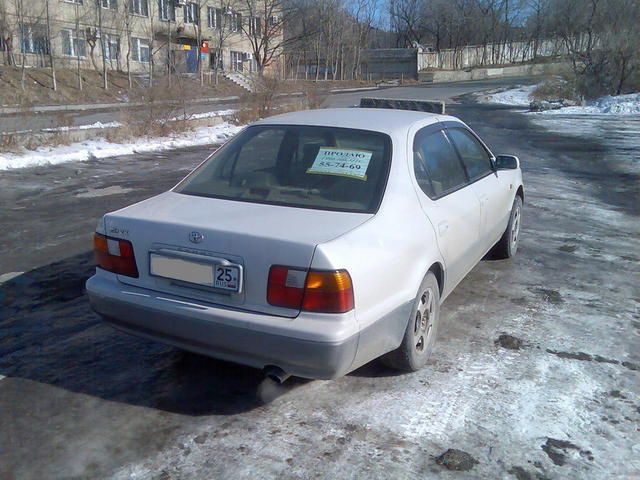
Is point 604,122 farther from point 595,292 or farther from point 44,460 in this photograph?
point 44,460

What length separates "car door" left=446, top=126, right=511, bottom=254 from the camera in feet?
16.2

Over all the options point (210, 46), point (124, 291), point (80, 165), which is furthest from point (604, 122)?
point (210, 46)

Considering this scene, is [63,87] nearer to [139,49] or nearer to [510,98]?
[139,49]

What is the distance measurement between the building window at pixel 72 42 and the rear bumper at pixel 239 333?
41.9 meters

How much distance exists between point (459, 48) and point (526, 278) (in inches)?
3473

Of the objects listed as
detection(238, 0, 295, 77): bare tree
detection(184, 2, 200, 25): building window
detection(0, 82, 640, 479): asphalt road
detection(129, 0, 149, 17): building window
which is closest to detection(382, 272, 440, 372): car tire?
detection(0, 82, 640, 479): asphalt road

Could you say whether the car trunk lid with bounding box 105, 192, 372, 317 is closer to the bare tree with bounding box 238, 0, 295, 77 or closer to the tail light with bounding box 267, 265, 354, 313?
the tail light with bounding box 267, 265, 354, 313

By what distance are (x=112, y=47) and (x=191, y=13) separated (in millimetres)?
10098

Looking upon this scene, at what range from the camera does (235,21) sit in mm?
50844

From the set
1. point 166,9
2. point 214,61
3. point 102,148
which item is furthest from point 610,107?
point 214,61

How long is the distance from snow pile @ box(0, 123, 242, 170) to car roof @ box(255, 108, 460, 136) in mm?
8910

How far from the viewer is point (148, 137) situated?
16.4 metres

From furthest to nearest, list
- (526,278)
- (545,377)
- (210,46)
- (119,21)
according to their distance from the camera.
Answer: (210,46)
(119,21)
(526,278)
(545,377)

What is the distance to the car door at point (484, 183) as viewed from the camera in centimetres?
493
